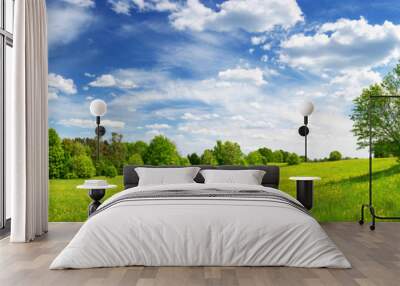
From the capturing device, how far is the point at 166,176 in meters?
6.18

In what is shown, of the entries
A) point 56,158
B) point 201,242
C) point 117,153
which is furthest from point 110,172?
point 201,242

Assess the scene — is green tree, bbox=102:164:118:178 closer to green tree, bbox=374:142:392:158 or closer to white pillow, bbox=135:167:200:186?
white pillow, bbox=135:167:200:186

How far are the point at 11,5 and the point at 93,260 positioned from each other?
12.1 ft

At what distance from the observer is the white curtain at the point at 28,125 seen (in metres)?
5.11

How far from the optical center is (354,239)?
17.6 feet

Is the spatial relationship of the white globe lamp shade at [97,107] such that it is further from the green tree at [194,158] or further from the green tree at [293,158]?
the green tree at [293,158]

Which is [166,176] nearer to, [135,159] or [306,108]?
[135,159]

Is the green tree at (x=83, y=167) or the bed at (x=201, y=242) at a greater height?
the green tree at (x=83, y=167)

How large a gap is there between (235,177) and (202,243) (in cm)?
228

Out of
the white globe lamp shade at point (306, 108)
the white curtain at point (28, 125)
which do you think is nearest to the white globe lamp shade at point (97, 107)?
the white curtain at point (28, 125)

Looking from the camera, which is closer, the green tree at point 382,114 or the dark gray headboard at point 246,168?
the dark gray headboard at point 246,168

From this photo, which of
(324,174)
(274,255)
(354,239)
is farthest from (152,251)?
(324,174)

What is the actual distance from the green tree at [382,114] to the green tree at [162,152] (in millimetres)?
2775

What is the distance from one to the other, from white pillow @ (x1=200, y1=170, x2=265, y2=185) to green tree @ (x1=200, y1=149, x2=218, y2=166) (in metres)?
0.95
